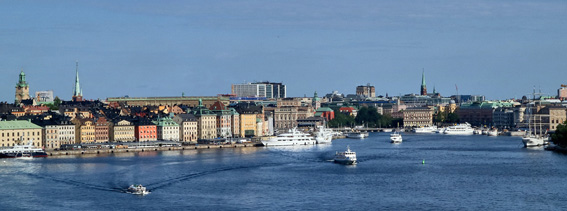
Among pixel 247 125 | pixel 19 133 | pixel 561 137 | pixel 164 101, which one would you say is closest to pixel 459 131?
pixel 247 125

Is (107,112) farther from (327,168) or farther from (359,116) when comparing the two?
(359,116)

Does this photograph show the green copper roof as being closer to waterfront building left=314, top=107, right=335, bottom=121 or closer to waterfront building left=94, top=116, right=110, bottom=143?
waterfront building left=94, top=116, right=110, bottom=143

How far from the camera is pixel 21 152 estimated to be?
6334 centimetres

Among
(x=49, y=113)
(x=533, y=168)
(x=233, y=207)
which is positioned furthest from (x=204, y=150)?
(x=233, y=207)

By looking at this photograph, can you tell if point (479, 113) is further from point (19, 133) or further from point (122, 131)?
point (19, 133)

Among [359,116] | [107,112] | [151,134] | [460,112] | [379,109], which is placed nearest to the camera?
[151,134]

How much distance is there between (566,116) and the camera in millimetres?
99312

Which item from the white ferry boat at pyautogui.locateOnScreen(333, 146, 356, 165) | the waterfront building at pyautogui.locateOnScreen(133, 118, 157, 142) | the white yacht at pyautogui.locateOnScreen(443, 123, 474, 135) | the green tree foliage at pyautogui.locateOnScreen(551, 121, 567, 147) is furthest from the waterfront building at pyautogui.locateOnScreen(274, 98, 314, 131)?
the white ferry boat at pyautogui.locateOnScreen(333, 146, 356, 165)

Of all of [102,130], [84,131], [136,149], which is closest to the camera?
[136,149]

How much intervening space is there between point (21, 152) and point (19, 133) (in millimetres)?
5487

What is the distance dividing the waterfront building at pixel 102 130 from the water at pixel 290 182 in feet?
43.1

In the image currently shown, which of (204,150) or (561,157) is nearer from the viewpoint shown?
(561,157)

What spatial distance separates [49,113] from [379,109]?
7221 cm

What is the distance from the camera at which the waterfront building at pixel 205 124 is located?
85.6 metres
